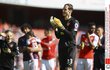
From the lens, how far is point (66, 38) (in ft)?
9.39

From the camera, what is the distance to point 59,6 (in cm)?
283

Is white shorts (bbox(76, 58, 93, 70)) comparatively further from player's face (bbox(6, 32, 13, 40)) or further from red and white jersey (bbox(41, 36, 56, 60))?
player's face (bbox(6, 32, 13, 40))

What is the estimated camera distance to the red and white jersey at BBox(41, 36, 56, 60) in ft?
9.37

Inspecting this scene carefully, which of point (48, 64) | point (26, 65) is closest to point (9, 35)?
point (26, 65)

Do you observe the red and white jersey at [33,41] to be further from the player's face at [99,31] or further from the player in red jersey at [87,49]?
the player's face at [99,31]

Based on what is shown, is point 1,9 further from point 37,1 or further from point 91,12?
point 91,12

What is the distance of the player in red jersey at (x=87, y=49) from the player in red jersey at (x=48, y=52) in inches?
9.5

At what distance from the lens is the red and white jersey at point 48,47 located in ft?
9.37

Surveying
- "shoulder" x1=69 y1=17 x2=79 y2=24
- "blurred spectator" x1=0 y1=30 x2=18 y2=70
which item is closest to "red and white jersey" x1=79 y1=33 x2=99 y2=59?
"shoulder" x1=69 y1=17 x2=79 y2=24

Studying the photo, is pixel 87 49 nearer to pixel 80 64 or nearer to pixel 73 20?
pixel 80 64

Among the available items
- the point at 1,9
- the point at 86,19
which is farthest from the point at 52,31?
the point at 1,9

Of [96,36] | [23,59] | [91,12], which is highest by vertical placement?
[91,12]

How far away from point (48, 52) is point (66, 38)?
0.21 m

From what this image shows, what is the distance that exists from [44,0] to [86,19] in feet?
1.38
